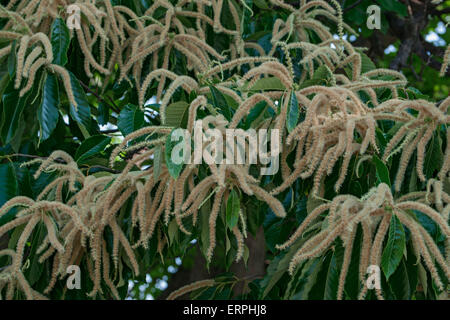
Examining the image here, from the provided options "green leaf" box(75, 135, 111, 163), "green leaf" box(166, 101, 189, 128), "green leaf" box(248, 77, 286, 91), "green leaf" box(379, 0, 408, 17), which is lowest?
"green leaf" box(75, 135, 111, 163)

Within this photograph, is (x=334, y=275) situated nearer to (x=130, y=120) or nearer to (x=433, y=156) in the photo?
(x=433, y=156)

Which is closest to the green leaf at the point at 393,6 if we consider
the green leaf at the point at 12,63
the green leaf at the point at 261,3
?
the green leaf at the point at 261,3

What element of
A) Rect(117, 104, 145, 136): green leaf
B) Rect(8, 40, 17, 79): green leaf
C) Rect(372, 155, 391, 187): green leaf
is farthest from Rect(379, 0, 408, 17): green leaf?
Rect(8, 40, 17, 79): green leaf

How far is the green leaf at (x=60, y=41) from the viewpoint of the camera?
2986mm

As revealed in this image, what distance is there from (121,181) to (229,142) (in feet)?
1.55

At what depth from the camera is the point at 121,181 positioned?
238 centimetres

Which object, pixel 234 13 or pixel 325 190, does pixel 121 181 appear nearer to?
pixel 325 190

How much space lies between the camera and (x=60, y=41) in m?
3.01

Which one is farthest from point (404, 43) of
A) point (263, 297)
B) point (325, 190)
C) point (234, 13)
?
point (263, 297)

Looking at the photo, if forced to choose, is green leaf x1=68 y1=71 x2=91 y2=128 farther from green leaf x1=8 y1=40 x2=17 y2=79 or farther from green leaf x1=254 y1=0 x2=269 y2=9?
green leaf x1=254 y1=0 x2=269 y2=9

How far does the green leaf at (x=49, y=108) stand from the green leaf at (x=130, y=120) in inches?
12.5

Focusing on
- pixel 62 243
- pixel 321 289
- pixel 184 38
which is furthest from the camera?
pixel 184 38

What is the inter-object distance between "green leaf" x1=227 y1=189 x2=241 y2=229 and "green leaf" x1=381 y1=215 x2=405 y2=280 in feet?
1.77

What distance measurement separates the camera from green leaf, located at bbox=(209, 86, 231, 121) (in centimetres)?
250
